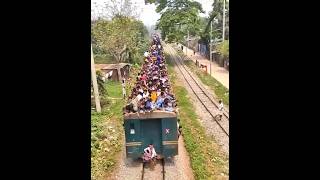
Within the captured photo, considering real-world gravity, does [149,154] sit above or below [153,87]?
below

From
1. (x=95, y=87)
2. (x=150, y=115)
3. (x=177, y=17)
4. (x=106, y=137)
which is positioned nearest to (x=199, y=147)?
(x=150, y=115)

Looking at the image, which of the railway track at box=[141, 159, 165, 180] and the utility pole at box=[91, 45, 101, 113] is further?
the utility pole at box=[91, 45, 101, 113]

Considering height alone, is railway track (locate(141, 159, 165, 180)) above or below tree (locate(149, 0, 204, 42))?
below

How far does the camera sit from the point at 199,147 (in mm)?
6789

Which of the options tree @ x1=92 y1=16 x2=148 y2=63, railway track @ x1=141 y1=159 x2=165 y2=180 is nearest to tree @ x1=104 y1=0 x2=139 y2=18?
tree @ x1=92 y1=16 x2=148 y2=63

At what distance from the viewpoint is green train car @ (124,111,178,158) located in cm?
658

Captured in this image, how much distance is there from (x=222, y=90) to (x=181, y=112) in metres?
0.80

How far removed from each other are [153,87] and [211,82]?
1.06 meters

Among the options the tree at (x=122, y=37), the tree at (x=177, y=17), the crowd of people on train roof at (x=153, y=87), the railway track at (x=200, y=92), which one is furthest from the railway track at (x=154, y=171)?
Answer: the tree at (x=177, y=17)

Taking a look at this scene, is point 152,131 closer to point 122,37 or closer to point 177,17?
point 122,37

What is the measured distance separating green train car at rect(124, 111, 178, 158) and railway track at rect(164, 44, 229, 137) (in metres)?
0.80

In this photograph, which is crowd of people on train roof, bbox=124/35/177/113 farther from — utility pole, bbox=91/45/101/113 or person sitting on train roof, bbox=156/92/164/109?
utility pole, bbox=91/45/101/113
